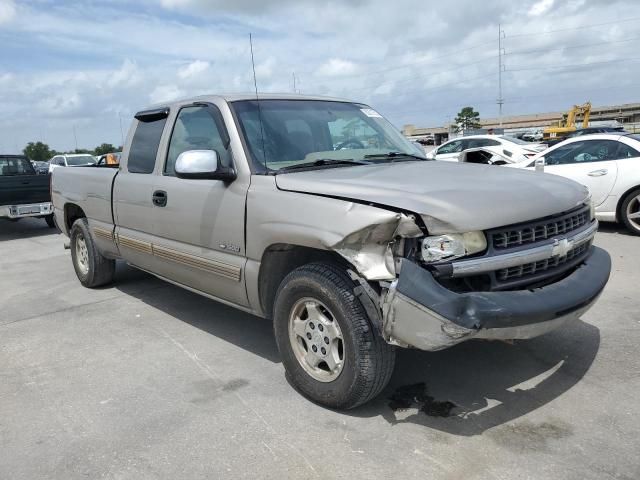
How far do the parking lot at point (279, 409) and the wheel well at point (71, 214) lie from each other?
1.66 metres

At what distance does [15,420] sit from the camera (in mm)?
3385

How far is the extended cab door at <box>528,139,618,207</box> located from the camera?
8539mm

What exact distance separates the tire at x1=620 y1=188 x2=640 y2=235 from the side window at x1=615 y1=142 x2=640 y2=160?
58cm

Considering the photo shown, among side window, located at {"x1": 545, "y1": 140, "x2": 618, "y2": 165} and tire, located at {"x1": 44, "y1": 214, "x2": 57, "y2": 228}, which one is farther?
tire, located at {"x1": 44, "y1": 214, "x2": 57, "y2": 228}

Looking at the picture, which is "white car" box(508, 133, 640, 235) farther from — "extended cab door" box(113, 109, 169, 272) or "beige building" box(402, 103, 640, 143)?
"beige building" box(402, 103, 640, 143)

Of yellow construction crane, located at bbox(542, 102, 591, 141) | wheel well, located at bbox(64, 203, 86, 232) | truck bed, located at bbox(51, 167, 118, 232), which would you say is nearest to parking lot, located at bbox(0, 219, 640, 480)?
truck bed, located at bbox(51, 167, 118, 232)

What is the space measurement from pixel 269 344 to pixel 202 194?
52.1 inches

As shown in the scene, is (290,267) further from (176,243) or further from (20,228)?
(20,228)

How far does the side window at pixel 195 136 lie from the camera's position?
404 centimetres

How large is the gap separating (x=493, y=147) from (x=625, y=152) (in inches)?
188

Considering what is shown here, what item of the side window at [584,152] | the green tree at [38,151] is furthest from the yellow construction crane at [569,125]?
the green tree at [38,151]

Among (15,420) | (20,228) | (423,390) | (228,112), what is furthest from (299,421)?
(20,228)

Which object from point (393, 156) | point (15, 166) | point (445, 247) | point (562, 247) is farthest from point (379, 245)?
point (15, 166)

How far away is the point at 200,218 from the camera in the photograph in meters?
4.05
